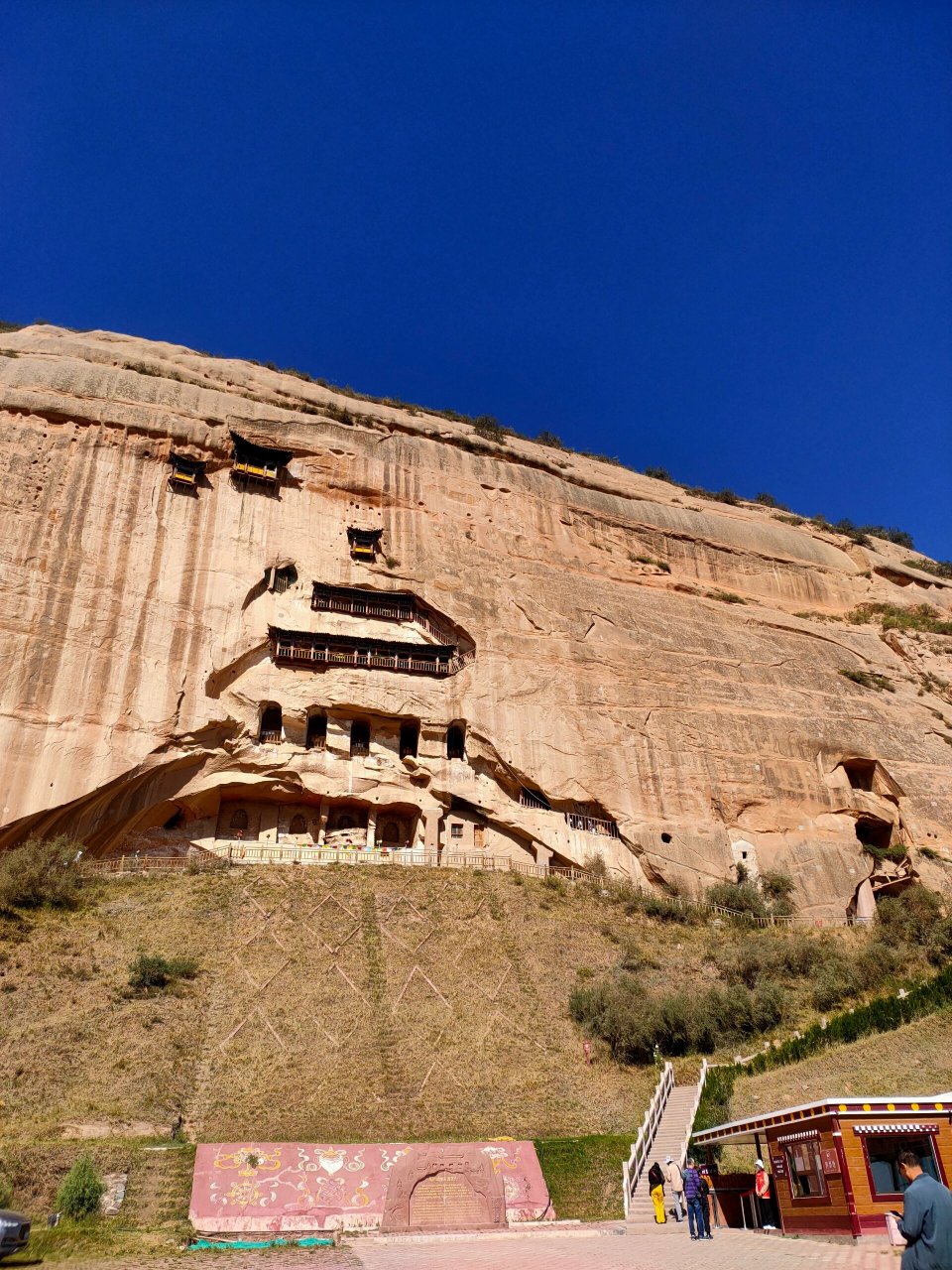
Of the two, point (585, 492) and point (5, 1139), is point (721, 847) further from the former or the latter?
point (5, 1139)

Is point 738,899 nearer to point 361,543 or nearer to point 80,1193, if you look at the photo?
point 361,543

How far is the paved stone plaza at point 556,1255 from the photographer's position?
10.7 metres

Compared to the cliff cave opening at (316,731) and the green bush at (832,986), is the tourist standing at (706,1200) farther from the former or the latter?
the cliff cave opening at (316,731)

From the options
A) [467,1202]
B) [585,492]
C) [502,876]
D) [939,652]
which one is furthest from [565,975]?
[939,652]

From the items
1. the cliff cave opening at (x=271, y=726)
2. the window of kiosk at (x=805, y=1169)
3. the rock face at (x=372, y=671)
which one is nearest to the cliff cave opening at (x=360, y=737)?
the rock face at (x=372, y=671)

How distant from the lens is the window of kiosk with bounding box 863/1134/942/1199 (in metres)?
12.0

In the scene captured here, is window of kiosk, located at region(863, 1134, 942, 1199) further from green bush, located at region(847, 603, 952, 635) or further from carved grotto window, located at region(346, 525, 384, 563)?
green bush, located at region(847, 603, 952, 635)

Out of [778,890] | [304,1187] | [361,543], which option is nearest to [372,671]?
[361,543]

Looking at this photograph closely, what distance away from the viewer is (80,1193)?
563 inches

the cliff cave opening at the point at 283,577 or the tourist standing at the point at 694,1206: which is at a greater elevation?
the cliff cave opening at the point at 283,577

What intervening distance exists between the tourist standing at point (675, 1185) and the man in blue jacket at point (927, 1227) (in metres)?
11.8

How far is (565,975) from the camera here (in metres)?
25.5

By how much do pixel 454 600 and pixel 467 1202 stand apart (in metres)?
23.5

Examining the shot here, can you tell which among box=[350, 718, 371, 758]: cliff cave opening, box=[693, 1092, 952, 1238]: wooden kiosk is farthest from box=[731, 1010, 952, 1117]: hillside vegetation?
box=[350, 718, 371, 758]: cliff cave opening
